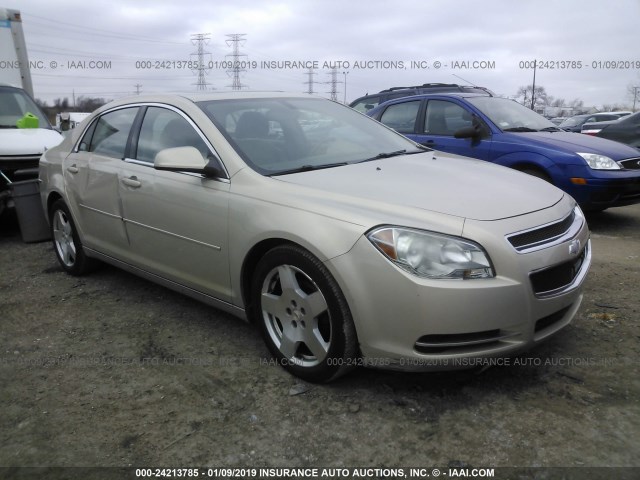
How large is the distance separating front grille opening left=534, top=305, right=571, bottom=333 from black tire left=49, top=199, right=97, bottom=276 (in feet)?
12.2

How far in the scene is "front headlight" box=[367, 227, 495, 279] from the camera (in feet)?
7.93

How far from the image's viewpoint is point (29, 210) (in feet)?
19.8

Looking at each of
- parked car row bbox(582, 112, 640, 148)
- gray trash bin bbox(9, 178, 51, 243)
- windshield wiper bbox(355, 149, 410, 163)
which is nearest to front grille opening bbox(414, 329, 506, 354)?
windshield wiper bbox(355, 149, 410, 163)

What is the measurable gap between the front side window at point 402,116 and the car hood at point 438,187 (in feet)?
13.2

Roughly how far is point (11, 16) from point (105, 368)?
802cm

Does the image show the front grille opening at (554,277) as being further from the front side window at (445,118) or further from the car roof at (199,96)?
the front side window at (445,118)

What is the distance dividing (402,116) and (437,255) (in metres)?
5.45

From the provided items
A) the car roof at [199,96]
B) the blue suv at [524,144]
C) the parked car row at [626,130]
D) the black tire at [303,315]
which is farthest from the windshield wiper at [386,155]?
the parked car row at [626,130]

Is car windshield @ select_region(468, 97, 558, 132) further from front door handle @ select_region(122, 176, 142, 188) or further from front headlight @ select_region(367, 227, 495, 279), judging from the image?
front headlight @ select_region(367, 227, 495, 279)

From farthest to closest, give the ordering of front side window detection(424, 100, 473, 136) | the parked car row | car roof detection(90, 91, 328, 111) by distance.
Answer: the parked car row, front side window detection(424, 100, 473, 136), car roof detection(90, 91, 328, 111)

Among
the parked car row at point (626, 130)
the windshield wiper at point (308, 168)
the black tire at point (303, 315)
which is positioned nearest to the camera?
the black tire at point (303, 315)

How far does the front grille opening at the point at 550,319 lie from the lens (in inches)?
102

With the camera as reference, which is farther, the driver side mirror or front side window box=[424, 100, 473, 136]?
front side window box=[424, 100, 473, 136]

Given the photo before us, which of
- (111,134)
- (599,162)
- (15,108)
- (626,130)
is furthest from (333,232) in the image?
(626,130)
